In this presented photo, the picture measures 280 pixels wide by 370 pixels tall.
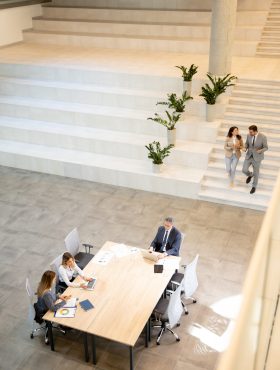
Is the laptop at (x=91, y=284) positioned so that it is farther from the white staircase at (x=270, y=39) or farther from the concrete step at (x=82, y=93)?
the white staircase at (x=270, y=39)

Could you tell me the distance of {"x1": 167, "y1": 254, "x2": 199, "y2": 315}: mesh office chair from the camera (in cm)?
591

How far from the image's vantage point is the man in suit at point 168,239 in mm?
6625

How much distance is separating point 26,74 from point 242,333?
1310 cm

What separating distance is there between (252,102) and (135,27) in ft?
21.3

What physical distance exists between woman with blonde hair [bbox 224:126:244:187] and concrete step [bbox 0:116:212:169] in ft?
2.61

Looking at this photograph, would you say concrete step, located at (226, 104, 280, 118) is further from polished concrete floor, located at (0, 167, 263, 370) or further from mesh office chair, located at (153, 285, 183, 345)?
mesh office chair, located at (153, 285, 183, 345)

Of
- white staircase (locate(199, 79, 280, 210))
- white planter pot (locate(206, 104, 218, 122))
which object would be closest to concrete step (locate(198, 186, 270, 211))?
white staircase (locate(199, 79, 280, 210))

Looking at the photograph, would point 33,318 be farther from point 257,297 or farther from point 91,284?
point 257,297

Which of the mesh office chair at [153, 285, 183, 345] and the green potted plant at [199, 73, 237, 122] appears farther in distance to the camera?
the green potted plant at [199, 73, 237, 122]

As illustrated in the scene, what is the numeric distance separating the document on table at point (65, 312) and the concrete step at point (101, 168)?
15.6 feet

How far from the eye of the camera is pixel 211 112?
1058 centimetres

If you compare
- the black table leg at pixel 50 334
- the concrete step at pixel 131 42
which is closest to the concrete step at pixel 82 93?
the concrete step at pixel 131 42

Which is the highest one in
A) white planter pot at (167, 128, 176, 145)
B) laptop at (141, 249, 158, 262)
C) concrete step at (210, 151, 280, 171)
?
white planter pot at (167, 128, 176, 145)

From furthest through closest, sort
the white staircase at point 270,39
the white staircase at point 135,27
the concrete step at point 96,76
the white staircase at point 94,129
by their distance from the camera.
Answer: the white staircase at point 135,27, the white staircase at point 270,39, the concrete step at point 96,76, the white staircase at point 94,129
